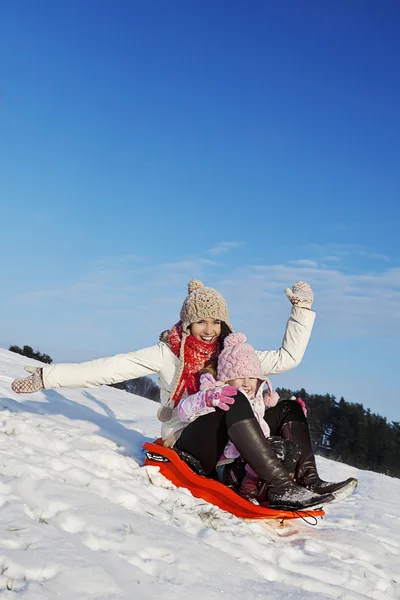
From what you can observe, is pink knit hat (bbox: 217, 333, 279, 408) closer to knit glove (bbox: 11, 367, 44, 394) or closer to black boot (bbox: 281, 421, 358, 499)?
black boot (bbox: 281, 421, 358, 499)

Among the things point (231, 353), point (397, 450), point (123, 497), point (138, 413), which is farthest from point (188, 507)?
point (397, 450)

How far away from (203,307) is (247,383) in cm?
74

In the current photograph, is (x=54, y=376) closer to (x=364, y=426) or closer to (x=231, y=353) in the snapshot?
(x=231, y=353)

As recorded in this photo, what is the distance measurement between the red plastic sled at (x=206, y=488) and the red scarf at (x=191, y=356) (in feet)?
1.48

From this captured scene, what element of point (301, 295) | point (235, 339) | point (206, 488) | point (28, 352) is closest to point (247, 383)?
point (235, 339)

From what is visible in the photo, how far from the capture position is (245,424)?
392 cm

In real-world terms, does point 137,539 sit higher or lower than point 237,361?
lower

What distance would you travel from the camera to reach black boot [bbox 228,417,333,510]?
390 centimetres

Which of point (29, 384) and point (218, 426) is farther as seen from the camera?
point (29, 384)

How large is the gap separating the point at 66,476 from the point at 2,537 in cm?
115

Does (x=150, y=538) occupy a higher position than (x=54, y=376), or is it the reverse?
(x=54, y=376)

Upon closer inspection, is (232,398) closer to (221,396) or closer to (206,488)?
(221,396)

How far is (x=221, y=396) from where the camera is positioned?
4047 millimetres

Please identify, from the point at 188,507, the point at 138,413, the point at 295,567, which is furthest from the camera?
the point at 138,413
